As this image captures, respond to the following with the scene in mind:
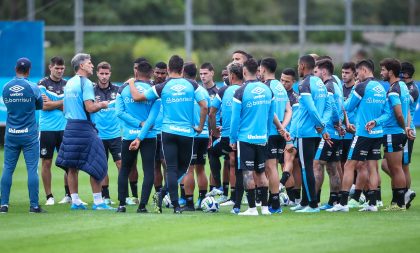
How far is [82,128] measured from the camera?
14805 mm

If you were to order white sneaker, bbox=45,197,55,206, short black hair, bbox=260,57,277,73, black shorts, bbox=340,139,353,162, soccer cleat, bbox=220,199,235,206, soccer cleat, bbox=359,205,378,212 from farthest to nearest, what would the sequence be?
soccer cleat, bbox=220,199,235,206 < white sneaker, bbox=45,197,55,206 < black shorts, bbox=340,139,353,162 < soccer cleat, bbox=359,205,378,212 < short black hair, bbox=260,57,277,73

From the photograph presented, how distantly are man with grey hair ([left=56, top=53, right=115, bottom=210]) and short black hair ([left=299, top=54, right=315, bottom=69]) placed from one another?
3.00 m

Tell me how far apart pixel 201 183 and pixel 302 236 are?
4.04 meters

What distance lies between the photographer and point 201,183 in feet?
52.0

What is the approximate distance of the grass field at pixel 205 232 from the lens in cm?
Result: 1127

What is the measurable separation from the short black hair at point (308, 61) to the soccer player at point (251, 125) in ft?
2.91

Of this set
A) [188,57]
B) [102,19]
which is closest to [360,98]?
[188,57]

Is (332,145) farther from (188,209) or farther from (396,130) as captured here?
(188,209)

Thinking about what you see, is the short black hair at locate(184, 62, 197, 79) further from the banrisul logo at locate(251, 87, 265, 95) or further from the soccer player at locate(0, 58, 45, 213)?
the soccer player at locate(0, 58, 45, 213)

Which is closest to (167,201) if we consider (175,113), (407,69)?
(175,113)

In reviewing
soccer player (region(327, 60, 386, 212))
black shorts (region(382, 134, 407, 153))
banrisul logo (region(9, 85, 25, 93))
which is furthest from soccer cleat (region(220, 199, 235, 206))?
banrisul logo (region(9, 85, 25, 93))

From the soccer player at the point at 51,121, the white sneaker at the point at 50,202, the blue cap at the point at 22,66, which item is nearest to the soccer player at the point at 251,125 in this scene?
the blue cap at the point at 22,66

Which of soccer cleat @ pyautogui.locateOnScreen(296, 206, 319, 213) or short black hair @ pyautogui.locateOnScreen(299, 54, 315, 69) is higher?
short black hair @ pyautogui.locateOnScreen(299, 54, 315, 69)

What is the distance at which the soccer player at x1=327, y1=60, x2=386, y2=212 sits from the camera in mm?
14820
